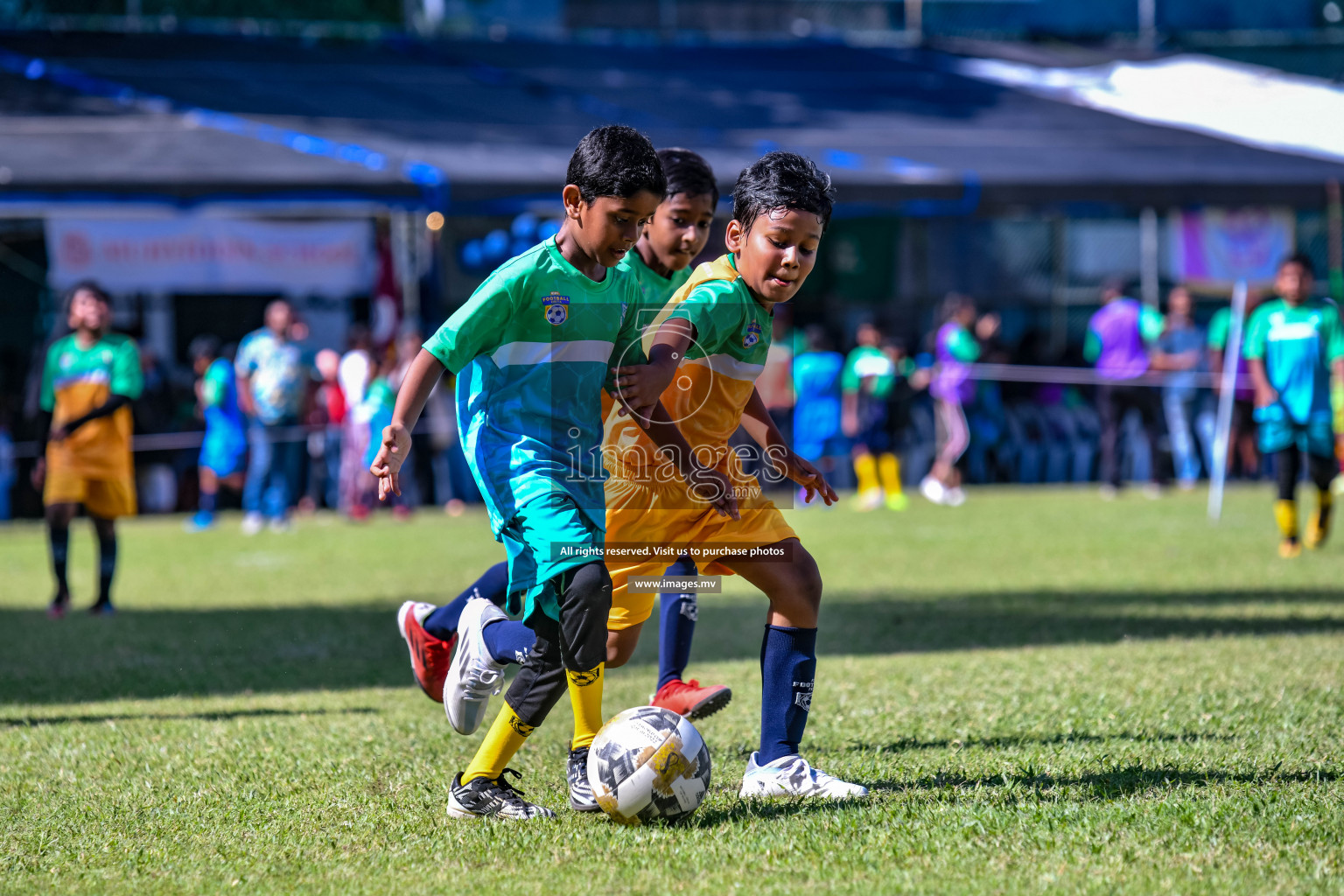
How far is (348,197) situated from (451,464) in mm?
3359

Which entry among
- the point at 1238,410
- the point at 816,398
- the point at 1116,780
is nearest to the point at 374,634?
the point at 1116,780

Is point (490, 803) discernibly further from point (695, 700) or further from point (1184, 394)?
point (1184, 394)

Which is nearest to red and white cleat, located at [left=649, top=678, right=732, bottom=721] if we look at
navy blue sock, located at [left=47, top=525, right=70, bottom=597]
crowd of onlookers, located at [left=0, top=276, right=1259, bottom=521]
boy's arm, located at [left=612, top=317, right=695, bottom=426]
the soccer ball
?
the soccer ball

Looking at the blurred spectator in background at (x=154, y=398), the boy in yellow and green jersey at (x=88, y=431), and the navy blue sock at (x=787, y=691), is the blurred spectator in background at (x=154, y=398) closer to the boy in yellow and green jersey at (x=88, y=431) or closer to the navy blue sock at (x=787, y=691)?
A: the boy in yellow and green jersey at (x=88, y=431)

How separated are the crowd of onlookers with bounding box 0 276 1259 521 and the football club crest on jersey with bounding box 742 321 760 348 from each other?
9.45 metres

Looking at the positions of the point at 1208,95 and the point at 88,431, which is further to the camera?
the point at 1208,95

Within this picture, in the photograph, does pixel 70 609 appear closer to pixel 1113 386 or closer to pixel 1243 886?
pixel 1243 886

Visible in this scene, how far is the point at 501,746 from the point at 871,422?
11.9 metres

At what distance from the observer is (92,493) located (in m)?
9.04

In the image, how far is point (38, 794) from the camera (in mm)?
4465

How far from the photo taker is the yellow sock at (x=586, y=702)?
159 inches

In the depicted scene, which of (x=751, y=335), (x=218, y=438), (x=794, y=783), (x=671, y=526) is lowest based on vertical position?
(x=218, y=438)

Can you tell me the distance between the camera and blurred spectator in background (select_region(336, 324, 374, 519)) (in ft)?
48.2

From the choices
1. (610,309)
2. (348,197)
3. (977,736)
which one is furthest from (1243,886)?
(348,197)
